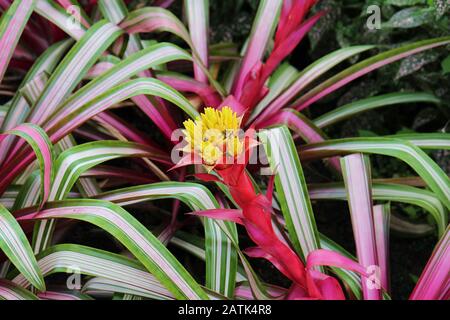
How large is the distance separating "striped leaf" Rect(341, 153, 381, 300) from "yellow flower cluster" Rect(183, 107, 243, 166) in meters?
0.56

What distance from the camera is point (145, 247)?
1346 mm

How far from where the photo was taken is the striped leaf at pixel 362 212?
4.68 feet

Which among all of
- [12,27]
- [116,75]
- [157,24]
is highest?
[157,24]

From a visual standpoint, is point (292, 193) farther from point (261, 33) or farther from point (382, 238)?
point (261, 33)

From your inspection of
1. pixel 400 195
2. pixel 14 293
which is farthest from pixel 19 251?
pixel 400 195

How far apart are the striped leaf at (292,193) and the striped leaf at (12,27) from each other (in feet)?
2.26

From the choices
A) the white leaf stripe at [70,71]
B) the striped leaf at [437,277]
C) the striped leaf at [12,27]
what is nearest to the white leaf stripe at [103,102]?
the white leaf stripe at [70,71]

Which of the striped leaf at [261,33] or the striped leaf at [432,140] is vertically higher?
the striped leaf at [261,33]

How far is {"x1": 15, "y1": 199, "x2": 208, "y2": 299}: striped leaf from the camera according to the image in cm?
133

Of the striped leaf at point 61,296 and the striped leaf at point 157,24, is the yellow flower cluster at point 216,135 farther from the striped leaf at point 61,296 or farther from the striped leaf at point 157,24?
the striped leaf at point 157,24

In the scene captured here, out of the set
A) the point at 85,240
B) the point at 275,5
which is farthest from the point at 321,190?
the point at 85,240

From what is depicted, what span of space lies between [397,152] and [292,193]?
25cm

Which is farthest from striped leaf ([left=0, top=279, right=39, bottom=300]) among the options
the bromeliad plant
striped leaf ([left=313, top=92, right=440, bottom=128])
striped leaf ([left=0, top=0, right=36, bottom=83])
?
striped leaf ([left=313, top=92, right=440, bottom=128])

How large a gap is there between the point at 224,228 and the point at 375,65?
0.67 metres
